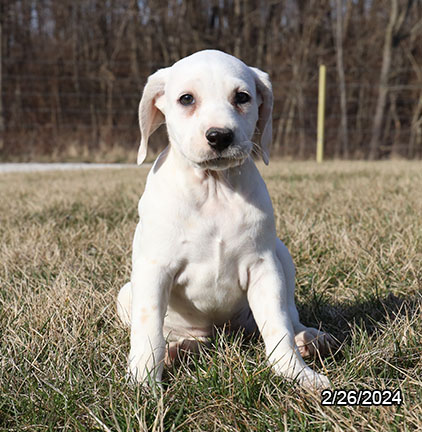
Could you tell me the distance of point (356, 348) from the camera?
1711mm

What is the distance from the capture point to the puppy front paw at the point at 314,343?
1.80m

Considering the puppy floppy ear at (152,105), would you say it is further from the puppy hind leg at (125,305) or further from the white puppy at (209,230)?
the puppy hind leg at (125,305)

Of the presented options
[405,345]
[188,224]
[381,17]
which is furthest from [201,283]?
[381,17]

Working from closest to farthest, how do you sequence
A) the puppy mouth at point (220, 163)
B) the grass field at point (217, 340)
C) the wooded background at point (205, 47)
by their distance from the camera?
the grass field at point (217, 340)
the puppy mouth at point (220, 163)
the wooded background at point (205, 47)

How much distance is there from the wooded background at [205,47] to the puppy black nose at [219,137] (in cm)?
1111

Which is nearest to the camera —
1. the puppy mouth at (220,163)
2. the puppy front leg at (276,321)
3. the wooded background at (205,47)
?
the puppy front leg at (276,321)

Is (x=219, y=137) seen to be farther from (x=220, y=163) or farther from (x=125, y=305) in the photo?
(x=125, y=305)

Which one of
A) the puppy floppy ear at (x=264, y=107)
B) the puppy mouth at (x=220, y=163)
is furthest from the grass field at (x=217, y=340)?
the puppy floppy ear at (x=264, y=107)

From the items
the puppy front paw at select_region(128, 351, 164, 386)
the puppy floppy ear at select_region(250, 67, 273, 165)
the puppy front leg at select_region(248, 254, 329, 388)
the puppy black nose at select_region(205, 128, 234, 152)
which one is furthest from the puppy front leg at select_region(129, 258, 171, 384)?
the puppy floppy ear at select_region(250, 67, 273, 165)

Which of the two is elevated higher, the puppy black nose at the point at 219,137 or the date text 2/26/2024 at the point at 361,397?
the puppy black nose at the point at 219,137

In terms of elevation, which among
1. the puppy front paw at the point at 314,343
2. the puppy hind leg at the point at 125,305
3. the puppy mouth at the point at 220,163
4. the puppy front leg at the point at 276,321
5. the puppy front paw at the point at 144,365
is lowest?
the puppy hind leg at the point at 125,305

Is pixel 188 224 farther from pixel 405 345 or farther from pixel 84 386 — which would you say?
pixel 405 345

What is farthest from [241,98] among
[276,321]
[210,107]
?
[276,321]

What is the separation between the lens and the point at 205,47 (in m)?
14.1
